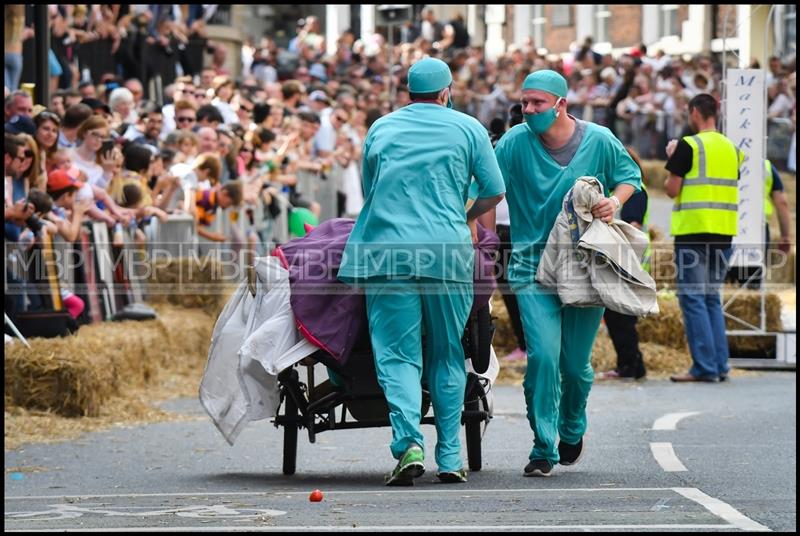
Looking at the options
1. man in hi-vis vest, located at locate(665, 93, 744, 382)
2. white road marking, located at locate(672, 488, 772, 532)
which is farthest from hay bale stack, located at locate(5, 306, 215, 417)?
white road marking, located at locate(672, 488, 772, 532)

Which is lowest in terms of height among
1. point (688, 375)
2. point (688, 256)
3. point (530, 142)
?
point (688, 375)

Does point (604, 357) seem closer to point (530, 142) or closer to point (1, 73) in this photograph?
point (1, 73)

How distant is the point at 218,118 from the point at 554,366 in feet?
36.6

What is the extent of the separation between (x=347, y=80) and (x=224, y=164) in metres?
17.4

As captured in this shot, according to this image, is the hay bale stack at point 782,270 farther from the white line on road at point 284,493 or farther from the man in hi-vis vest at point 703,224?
the white line on road at point 284,493

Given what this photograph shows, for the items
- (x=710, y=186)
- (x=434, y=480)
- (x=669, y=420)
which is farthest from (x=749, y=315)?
(x=434, y=480)

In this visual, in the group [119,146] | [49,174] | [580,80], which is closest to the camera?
[49,174]

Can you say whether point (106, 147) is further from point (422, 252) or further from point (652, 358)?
point (422, 252)

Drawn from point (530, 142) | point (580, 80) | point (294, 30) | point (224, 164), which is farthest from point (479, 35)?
point (530, 142)

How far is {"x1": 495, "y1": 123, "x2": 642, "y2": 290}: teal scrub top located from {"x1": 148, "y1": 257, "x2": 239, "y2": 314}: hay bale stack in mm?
7987

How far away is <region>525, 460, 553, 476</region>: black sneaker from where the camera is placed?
973cm

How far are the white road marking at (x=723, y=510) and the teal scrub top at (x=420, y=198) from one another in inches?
63.3

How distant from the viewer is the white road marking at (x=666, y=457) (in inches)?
394

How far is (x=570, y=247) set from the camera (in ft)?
32.1
